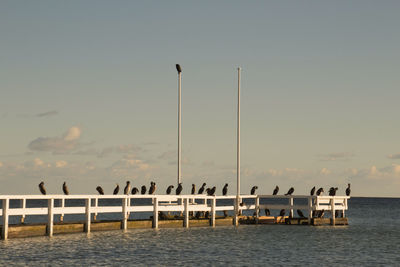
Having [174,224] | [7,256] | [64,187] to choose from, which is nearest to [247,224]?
[174,224]

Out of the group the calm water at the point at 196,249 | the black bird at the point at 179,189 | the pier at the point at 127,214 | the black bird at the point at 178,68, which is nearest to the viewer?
the calm water at the point at 196,249

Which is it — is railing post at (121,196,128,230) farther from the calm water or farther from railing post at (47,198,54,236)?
railing post at (47,198,54,236)

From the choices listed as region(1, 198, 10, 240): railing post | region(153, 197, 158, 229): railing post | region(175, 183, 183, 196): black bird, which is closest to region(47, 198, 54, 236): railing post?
region(1, 198, 10, 240): railing post

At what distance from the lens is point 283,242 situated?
3919 centimetres

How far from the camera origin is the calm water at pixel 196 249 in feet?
92.1

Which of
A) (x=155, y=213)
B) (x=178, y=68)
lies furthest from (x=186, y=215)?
(x=178, y=68)

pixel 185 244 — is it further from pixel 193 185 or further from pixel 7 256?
pixel 193 185

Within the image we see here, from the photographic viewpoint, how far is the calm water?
92.1 feet

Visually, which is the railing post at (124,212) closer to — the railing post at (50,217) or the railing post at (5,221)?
the railing post at (50,217)

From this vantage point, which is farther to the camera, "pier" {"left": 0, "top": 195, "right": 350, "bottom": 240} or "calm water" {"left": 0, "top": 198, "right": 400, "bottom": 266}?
"pier" {"left": 0, "top": 195, "right": 350, "bottom": 240}

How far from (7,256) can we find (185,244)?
33.0 feet

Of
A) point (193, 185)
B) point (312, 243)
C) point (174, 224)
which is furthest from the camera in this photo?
point (193, 185)

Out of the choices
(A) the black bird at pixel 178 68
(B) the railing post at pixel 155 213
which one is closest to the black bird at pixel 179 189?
(B) the railing post at pixel 155 213

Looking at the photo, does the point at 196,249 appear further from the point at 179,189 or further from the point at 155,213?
the point at 179,189
